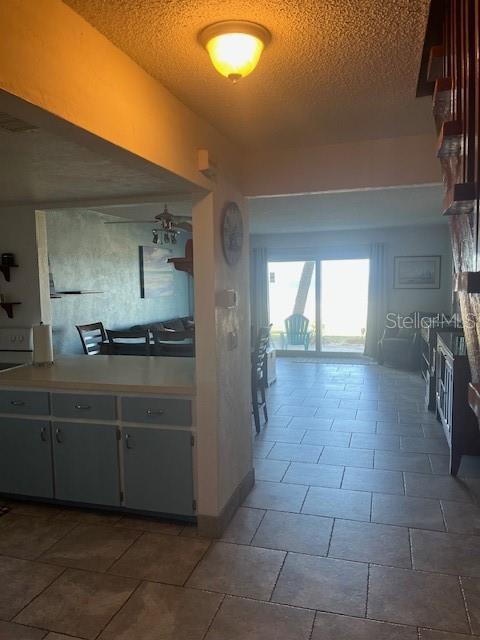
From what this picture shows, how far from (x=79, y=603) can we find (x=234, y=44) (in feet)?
7.96

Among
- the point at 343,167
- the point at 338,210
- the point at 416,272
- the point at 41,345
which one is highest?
the point at 338,210

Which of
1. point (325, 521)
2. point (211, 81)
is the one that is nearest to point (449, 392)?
point (325, 521)

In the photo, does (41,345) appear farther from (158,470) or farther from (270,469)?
(270,469)

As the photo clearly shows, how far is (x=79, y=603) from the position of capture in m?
2.24

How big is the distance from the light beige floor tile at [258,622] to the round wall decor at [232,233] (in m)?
A: 1.83

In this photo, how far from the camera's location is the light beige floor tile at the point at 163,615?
2.04 metres

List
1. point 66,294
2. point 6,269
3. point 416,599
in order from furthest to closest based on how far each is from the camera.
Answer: point 66,294 → point 6,269 → point 416,599

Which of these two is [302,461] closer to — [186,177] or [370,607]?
[370,607]

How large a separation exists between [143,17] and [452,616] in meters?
2.63

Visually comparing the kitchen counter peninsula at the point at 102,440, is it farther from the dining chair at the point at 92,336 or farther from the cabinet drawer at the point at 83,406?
the dining chair at the point at 92,336

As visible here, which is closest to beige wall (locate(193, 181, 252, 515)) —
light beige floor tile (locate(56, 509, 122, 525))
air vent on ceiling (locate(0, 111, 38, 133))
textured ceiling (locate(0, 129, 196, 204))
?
textured ceiling (locate(0, 129, 196, 204))

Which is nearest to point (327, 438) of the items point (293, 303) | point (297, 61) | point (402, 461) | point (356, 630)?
point (402, 461)

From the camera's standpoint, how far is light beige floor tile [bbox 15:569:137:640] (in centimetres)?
210

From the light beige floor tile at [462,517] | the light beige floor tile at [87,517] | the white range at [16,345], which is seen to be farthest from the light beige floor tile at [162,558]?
the white range at [16,345]
